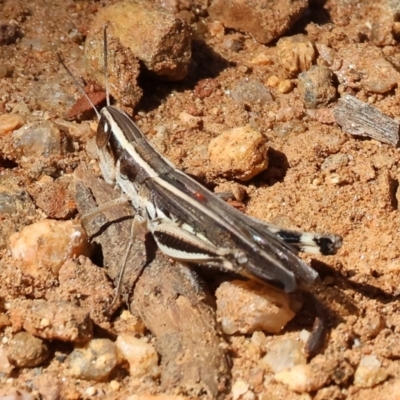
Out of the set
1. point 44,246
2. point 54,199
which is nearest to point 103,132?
point 54,199

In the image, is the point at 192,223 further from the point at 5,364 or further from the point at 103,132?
the point at 5,364

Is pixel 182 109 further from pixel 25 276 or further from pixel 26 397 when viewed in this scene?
pixel 26 397

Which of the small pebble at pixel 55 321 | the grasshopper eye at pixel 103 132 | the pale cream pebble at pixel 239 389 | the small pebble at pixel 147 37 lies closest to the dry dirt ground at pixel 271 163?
the pale cream pebble at pixel 239 389

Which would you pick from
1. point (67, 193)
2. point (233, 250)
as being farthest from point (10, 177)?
point (233, 250)

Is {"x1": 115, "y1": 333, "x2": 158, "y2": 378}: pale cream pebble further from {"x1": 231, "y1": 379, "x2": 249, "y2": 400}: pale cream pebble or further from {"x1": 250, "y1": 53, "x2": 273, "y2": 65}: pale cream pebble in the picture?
→ {"x1": 250, "y1": 53, "x2": 273, "y2": 65}: pale cream pebble

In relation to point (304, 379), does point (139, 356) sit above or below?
above
